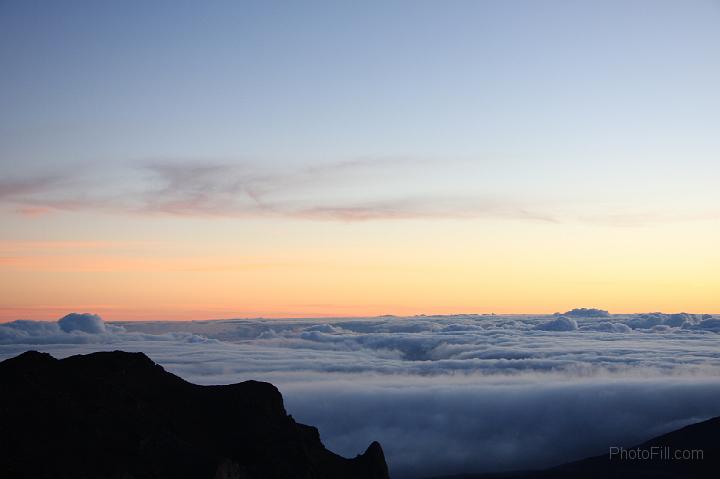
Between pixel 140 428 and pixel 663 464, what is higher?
pixel 140 428

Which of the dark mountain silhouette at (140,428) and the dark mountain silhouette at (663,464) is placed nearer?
the dark mountain silhouette at (140,428)

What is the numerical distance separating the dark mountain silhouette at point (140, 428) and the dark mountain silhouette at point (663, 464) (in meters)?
103

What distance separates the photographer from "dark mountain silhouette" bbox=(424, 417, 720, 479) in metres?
164

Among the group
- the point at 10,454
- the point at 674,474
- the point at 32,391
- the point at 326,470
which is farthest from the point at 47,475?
the point at 674,474

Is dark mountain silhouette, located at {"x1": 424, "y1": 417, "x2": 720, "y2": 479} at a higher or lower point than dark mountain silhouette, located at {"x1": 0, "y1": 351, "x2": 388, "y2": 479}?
lower

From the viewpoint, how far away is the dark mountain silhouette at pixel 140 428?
184 feet

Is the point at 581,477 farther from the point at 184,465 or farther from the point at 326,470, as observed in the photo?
the point at 184,465

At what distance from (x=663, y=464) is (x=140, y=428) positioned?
5754 inches

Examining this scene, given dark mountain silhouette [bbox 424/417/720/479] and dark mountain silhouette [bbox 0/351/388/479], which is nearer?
dark mountain silhouette [bbox 0/351/388/479]

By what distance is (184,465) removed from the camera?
196 ft

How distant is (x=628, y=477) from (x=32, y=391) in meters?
135

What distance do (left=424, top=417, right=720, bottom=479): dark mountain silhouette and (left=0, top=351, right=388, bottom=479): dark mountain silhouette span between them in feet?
339

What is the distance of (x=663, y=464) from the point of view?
571ft

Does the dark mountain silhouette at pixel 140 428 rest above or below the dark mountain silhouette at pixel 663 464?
above
